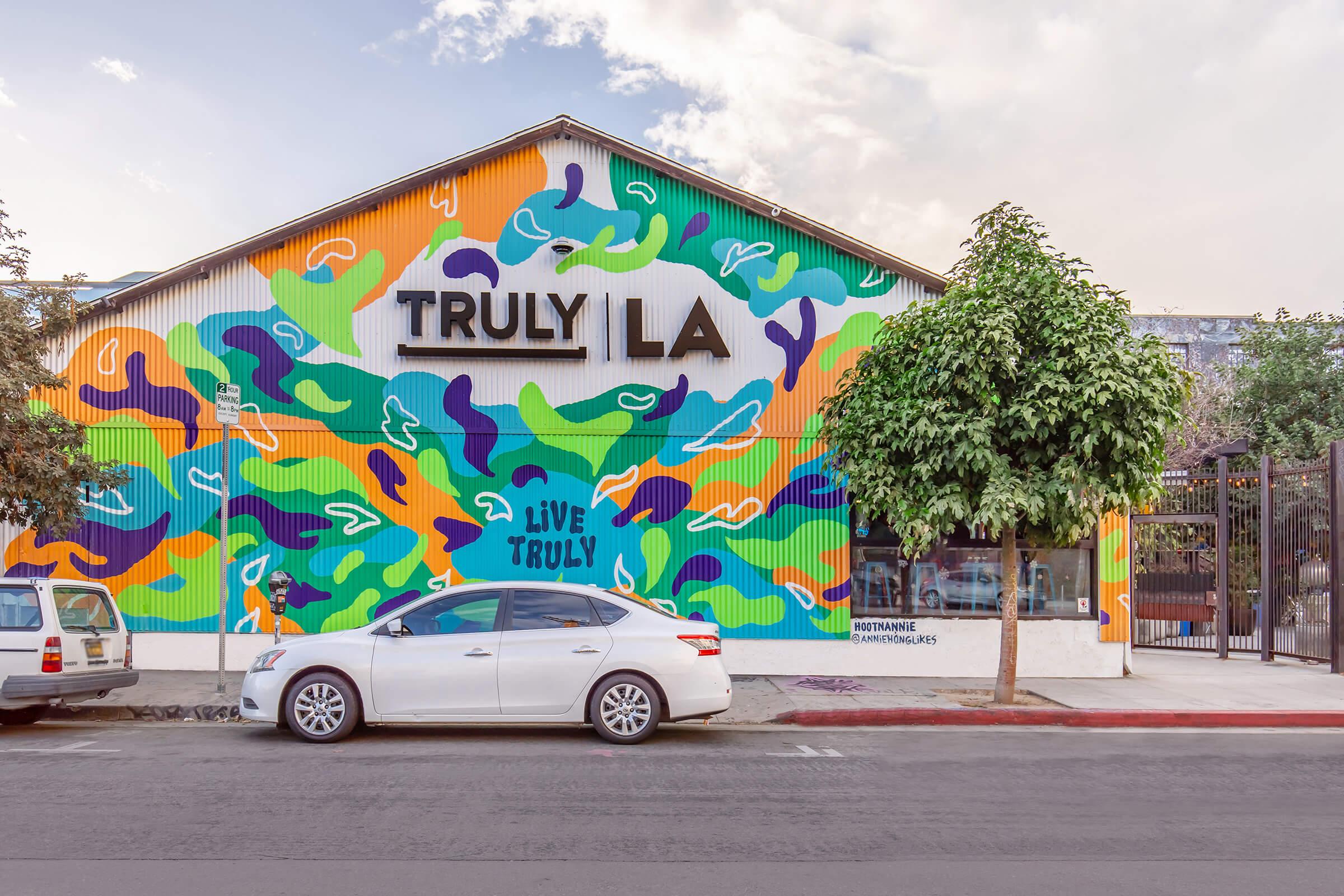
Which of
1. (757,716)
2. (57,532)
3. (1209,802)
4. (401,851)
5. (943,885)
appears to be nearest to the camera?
(943,885)

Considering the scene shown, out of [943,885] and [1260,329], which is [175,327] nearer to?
[943,885]

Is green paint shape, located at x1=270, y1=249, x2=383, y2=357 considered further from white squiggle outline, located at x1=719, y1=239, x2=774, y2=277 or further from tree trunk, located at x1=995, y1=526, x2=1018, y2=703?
tree trunk, located at x1=995, y1=526, x2=1018, y2=703

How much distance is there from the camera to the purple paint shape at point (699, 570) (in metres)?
13.6

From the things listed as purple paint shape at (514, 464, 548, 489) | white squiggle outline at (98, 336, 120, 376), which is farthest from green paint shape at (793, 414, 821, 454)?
white squiggle outline at (98, 336, 120, 376)

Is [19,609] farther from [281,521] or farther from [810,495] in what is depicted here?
[810,495]

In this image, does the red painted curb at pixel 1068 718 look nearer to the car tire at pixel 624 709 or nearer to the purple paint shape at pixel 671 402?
the car tire at pixel 624 709

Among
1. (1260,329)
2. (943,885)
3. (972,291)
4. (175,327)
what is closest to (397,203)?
(175,327)

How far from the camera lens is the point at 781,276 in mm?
14070

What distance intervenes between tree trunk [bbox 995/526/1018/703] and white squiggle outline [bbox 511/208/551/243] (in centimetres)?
741

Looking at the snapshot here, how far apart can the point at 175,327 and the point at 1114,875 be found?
1325 centimetres

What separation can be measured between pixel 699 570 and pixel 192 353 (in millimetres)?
7744

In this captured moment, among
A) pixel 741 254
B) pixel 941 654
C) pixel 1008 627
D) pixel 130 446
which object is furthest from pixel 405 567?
pixel 1008 627

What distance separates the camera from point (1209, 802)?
7.09m

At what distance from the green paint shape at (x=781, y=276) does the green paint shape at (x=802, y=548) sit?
339 centimetres
